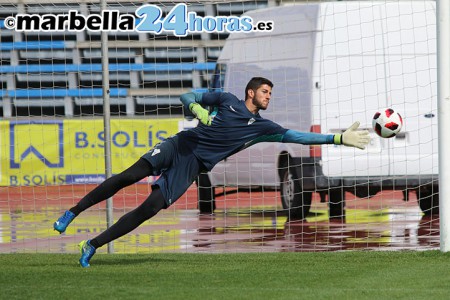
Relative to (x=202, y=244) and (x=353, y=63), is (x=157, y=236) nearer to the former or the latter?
(x=202, y=244)

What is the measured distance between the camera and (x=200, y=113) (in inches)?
428

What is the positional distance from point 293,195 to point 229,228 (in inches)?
49.7

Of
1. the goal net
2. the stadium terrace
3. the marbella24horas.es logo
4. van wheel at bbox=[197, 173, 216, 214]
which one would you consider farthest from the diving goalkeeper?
van wheel at bbox=[197, 173, 216, 214]

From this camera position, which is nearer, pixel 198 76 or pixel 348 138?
pixel 348 138

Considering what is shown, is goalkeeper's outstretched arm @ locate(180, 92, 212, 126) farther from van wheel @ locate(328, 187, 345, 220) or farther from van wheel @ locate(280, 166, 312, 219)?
van wheel @ locate(328, 187, 345, 220)

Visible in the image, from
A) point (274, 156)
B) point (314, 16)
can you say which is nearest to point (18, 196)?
point (274, 156)

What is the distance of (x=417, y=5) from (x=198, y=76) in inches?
339

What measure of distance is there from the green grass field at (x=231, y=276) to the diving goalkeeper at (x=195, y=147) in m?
0.44

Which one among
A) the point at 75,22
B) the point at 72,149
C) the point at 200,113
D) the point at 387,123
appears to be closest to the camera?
the point at 200,113

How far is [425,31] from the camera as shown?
17094 mm

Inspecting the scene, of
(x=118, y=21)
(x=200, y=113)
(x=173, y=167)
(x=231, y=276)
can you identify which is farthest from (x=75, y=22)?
(x=231, y=276)

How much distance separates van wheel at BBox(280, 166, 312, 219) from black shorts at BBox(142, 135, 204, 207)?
6.07 m

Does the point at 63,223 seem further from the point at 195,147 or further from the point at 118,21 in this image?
the point at 118,21

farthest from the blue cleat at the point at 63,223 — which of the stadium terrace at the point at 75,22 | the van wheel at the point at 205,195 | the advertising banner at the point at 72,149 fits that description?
the advertising banner at the point at 72,149
